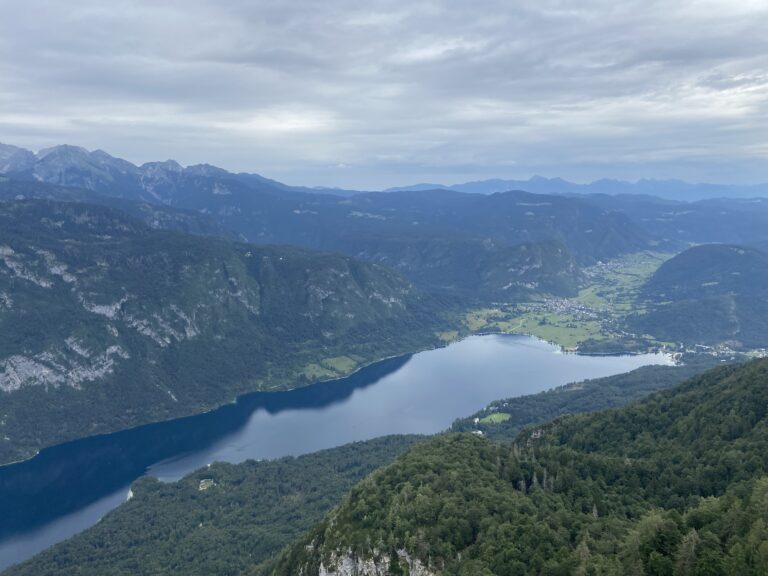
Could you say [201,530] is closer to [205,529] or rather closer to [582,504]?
[205,529]

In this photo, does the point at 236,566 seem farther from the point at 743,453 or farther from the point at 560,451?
the point at 743,453

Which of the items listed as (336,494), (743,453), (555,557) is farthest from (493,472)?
(336,494)

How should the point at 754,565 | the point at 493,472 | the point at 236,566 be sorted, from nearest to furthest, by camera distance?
1. the point at 754,565
2. the point at 493,472
3. the point at 236,566

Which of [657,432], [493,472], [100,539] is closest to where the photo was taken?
[493,472]

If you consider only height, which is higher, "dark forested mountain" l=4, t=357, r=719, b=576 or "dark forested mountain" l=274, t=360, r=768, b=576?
"dark forested mountain" l=274, t=360, r=768, b=576

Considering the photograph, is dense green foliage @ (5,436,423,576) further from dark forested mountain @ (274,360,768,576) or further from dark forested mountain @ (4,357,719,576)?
dark forested mountain @ (274,360,768,576)

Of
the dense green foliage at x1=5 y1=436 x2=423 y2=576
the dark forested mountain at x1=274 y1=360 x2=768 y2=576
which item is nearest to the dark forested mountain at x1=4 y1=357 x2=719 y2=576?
the dense green foliage at x1=5 y1=436 x2=423 y2=576

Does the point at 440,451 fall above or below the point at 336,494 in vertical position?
above
